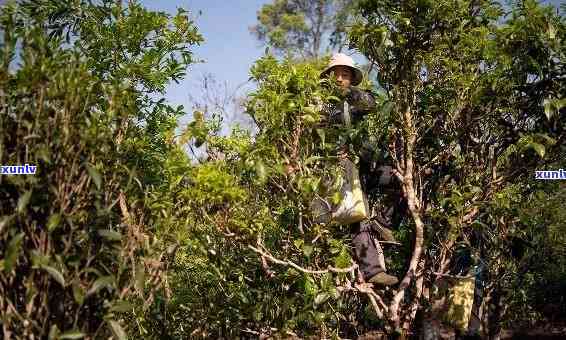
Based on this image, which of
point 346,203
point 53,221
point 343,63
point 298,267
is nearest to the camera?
point 53,221

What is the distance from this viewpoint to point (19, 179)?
1848mm

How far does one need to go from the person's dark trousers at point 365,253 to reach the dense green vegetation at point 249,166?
10 cm

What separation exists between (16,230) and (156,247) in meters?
Result: 0.66

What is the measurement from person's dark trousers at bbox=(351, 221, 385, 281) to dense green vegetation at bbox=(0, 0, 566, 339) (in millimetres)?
104

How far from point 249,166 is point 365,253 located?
3.49 ft

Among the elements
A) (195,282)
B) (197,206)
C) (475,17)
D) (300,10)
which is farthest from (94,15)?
(300,10)

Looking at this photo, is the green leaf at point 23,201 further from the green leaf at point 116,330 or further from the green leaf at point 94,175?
the green leaf at point 116,330

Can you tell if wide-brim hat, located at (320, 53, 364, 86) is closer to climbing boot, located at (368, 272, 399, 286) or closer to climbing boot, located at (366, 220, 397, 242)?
climbing boot, located at (366, 220, 397, 242)

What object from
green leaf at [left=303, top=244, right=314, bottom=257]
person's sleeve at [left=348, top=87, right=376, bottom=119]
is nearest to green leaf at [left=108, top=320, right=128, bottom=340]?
green leaf at [left=303, top=244, right=314, bottom=257]

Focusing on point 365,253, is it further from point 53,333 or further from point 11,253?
point 11,253

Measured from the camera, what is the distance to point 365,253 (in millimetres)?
3150

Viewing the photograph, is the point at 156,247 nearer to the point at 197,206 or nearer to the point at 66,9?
the point at 197,206

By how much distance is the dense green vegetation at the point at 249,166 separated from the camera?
1.94 m

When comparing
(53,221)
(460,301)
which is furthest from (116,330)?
(460,301)
